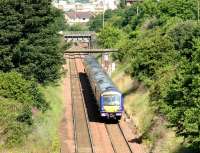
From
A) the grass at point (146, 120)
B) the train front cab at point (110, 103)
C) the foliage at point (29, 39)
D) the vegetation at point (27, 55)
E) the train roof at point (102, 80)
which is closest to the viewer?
the grass at point (146, 120)

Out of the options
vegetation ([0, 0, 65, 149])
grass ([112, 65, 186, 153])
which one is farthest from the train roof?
vegetation ([0, 0, 65, 149])

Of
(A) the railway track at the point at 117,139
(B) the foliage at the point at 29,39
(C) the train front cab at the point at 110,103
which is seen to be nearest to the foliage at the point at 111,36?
(B) the foliage at the point at 29,39

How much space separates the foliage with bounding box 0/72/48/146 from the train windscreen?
621cm

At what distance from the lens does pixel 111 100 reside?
150ft

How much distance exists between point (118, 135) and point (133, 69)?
1407 centimetres

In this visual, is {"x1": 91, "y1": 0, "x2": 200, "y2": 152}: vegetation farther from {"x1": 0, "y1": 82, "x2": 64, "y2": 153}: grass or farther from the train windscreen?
{"x1": 0, "y1": 82, "x2": 64, "y2": 153}: grass

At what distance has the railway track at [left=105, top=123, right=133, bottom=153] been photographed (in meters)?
37.9

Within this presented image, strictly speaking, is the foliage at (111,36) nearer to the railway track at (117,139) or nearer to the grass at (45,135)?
the grass at (45,135)

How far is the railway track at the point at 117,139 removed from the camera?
37.9m

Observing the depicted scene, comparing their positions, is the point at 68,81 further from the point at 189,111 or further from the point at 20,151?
the point at 189,111

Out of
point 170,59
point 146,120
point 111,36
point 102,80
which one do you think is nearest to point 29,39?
point 102,80

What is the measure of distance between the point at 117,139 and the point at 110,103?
5.06 meters

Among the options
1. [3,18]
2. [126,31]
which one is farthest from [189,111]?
[126,31]

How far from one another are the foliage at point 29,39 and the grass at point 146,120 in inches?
311
